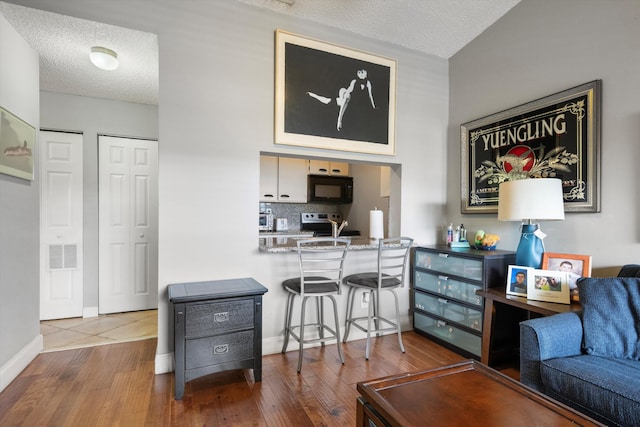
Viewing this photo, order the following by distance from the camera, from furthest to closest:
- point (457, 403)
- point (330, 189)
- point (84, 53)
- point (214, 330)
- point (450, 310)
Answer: point (330, 189)
point (450, 310)
point (84, 53)
point (214, 330)
point (457, 403)

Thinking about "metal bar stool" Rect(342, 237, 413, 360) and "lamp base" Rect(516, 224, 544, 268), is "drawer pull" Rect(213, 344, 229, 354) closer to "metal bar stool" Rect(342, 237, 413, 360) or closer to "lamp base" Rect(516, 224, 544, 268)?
"metal bar stool" Rect(342, 237, 413, 360)

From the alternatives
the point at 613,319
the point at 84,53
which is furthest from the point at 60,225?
the point at 613,319

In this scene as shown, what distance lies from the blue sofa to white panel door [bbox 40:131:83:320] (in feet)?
13.7

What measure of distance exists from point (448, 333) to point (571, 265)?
112 cm

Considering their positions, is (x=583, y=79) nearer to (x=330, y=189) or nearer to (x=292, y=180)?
(x=330, y=189)

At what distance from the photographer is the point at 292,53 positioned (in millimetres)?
2709

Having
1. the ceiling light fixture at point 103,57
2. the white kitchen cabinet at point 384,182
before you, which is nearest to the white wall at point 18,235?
the ceiling light fixture at point 103,57

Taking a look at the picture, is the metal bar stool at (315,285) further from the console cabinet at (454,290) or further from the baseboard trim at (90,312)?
the baseboard trim at (90,312)

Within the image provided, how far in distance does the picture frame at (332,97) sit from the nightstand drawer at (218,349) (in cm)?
158

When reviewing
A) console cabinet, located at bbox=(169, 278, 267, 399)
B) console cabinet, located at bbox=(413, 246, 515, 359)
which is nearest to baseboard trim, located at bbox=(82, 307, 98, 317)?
console cabinet, located at bbox=(169, 278, 267, 399)

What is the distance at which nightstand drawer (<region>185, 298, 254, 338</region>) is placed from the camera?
203 cm

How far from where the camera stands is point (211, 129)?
2486 mm

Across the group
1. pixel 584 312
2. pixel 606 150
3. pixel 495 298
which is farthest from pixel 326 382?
pixel 606 150

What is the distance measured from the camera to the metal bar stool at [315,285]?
239 centimetres
